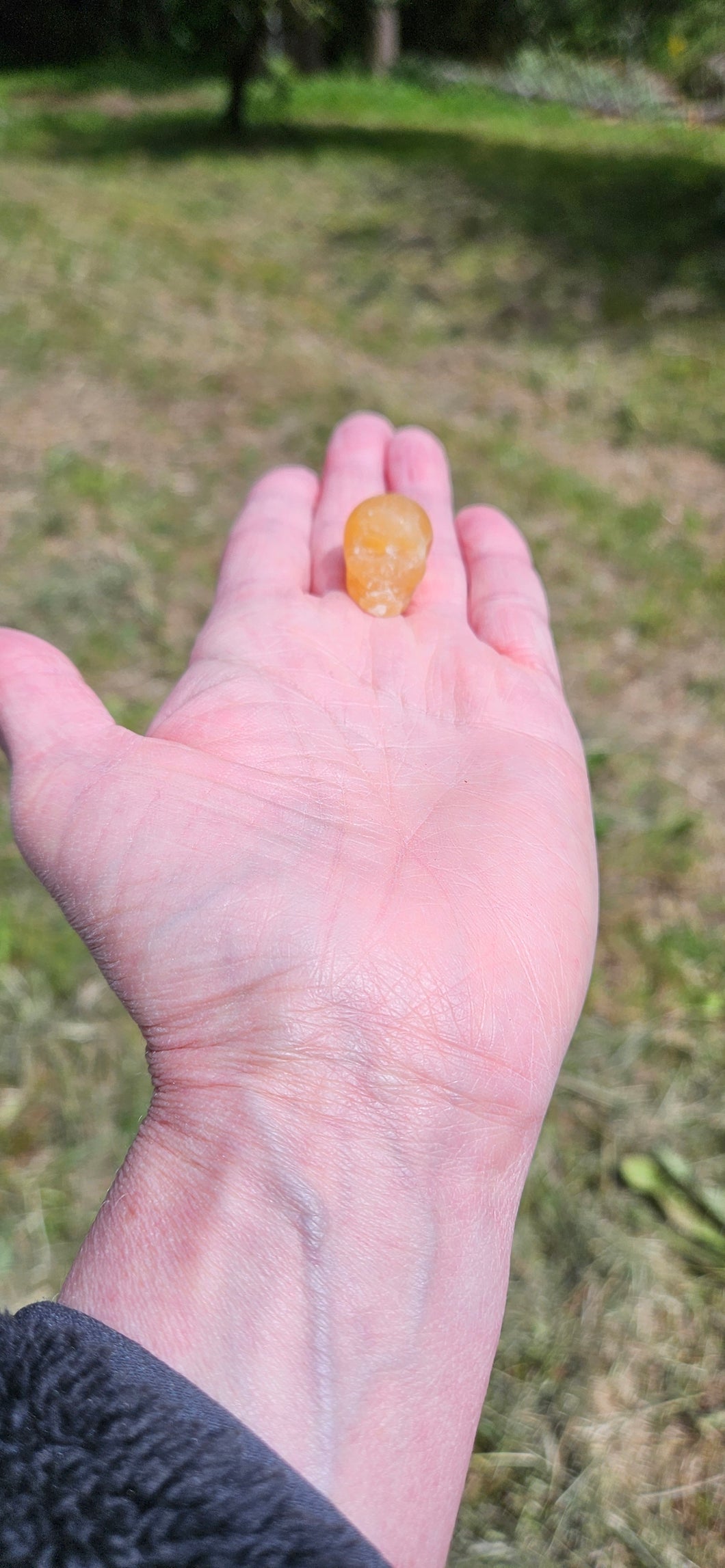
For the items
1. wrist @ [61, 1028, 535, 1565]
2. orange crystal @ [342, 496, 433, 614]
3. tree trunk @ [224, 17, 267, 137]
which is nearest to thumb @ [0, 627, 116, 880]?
wrist @ [61, 1028, 535, 1565]

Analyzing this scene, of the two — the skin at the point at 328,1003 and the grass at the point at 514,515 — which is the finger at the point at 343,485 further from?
the grass at the point at 514,515

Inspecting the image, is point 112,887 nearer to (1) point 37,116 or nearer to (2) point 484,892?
(2) point 484,892

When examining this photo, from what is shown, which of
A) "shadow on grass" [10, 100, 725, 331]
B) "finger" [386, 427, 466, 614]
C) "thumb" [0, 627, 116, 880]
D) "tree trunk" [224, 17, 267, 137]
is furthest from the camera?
"tree trunk" [224, 17, 267, 137]

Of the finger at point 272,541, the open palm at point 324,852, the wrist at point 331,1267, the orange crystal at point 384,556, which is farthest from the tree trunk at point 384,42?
the wrist at point 331,1267

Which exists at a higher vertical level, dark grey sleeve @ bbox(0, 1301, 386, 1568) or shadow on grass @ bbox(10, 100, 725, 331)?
shadow on grass @ bbox(10, 100, 725, 331)

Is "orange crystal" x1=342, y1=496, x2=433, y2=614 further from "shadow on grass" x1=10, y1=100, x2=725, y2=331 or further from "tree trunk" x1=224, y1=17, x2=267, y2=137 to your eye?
"tree trunk" x1=224, y1=17, x2=267, y2=137

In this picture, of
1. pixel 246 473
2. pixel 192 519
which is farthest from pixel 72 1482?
pixel 246 473

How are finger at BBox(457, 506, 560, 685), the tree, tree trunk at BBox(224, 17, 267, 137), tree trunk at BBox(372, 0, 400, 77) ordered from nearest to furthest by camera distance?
finger at BBox(457, 506, 560, 685)
the tree
tree trunk at BBox(224, 17, 267, 137)
tree trunk at BBox(372, 0, 400, 77)

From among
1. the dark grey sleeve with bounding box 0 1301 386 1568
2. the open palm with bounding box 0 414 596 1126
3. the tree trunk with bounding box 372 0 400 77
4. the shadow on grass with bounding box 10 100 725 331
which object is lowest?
the dark grey sleeve with bounding box 0 1301 386 1568

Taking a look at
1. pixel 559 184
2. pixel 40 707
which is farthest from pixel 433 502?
pixel 559 184
